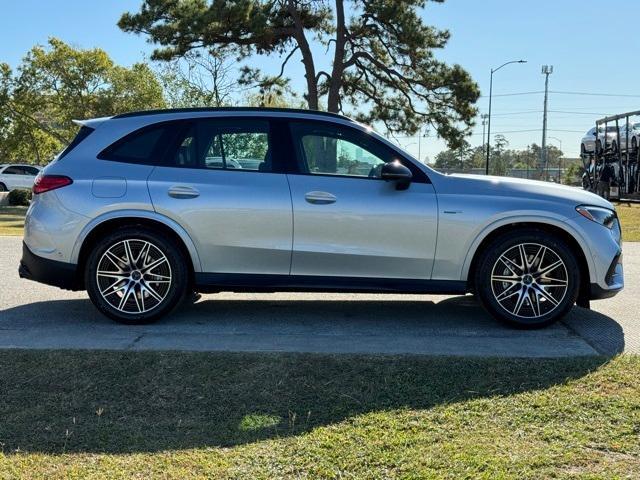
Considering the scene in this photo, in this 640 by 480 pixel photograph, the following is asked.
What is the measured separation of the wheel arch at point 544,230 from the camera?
16.6 ft

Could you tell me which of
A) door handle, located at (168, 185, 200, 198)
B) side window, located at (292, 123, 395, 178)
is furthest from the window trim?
door handle, located at (168, 185, 200, 198)

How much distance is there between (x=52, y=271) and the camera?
5.20 meters

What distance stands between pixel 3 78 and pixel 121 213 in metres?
42.1

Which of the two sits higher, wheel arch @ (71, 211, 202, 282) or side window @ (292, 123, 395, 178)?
side window @ (292, 123, 395, 178)

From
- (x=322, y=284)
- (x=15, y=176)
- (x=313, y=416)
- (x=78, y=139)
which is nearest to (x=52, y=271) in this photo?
(x=78, y=139)

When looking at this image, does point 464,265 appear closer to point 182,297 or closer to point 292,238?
point 292,238

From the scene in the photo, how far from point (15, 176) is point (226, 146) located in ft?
104

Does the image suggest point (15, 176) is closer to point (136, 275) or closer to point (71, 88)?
point (71, 88)

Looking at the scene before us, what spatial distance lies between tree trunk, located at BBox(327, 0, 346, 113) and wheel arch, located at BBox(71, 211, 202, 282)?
2015cm

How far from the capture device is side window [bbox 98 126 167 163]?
5.29 metres

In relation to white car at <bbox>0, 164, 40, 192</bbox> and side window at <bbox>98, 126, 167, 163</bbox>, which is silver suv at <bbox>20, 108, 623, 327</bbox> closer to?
side window at <bbox>98, 126, 167, 163</bbox>

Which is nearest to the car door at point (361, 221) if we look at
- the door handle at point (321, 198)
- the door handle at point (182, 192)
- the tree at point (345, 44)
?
the door handle at point (321, 198)

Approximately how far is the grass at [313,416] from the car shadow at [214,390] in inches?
0.4

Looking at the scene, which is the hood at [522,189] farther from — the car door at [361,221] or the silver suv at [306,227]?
the car door at [361,221]
